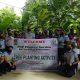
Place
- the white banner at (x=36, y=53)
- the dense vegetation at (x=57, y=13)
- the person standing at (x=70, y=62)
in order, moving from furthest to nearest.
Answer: the dense vegetation at (x=57, y=13), the white banner at (x=36, y=53), the person standing at (x=70, y=62)

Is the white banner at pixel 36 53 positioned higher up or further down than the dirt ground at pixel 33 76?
higher up

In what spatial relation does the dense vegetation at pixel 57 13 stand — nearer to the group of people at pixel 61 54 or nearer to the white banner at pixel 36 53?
the group of people at pixel 61 54

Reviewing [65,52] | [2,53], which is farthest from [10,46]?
[65,52]

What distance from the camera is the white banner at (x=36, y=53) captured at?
1284 centimetres

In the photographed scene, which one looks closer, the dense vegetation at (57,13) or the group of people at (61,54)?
the group of people at (61,54)

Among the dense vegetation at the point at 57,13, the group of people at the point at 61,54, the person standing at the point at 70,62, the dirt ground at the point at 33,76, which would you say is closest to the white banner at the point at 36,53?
the group of people at the point at 61,54

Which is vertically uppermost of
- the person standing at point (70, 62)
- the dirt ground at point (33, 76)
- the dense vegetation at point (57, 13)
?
the dense vegetation at point (57, 13)

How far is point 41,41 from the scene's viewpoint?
508 inches

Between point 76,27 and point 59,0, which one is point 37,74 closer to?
point 76,27

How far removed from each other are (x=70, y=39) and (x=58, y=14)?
13.8 ft

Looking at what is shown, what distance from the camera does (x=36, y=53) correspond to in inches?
509

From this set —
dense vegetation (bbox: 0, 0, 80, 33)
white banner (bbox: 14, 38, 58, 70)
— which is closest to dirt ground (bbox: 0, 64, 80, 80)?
white banner (bbox: 14, 38, 58, 70)

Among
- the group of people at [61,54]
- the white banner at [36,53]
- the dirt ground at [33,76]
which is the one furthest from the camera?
the white banner at [36,53]

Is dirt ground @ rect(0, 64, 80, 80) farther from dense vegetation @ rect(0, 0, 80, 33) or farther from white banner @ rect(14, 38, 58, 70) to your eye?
dense vegetation @ rect(0, 0, 80, 33)
